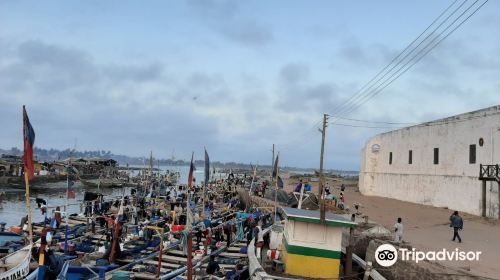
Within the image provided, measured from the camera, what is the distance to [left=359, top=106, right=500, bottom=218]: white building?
30.9 metres

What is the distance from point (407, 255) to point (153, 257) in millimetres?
12061

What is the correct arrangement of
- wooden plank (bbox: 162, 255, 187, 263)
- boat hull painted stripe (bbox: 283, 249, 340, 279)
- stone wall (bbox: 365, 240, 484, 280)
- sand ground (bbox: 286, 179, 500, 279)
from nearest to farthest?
1. boat hull painted stripe (bbox: 283, 249, 340, 279)
2. stone wall (bbox: 365, 240, 484, 280)
3. sand ground (bbox: 286, 179, 500, 279)
4. wooden plank (bbox: 162, 255, 187, 263)

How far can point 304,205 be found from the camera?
36.6 metres

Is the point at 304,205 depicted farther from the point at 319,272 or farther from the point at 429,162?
the point at 319,272

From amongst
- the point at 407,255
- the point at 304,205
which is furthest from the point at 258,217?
the point at 407,255

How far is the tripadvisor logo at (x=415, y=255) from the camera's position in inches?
656

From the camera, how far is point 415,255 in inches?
717

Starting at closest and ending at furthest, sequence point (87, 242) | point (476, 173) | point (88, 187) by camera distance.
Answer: point (87, 242) → point (476, 173) → point (88, 187)

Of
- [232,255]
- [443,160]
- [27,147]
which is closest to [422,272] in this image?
[232,255]

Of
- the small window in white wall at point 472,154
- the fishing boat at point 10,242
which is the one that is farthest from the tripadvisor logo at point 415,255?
the fishing boat at point 10,242

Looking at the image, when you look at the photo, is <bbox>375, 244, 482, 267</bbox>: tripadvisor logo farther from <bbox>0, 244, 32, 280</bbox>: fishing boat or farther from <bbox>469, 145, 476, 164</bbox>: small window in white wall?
<bbox>469, 145, 476, 164</bbox>: small window in white wall

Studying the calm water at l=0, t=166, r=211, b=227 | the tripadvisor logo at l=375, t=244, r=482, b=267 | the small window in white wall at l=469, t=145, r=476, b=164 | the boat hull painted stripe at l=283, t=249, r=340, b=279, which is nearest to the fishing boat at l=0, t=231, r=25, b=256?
the calm water at l=0, t=166, r=211, b=227

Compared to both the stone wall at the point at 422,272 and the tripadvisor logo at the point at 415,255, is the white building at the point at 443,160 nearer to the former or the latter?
the tripadvisor logo at the point at 415,255

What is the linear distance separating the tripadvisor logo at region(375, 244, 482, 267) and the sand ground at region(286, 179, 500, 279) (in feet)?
1.61
